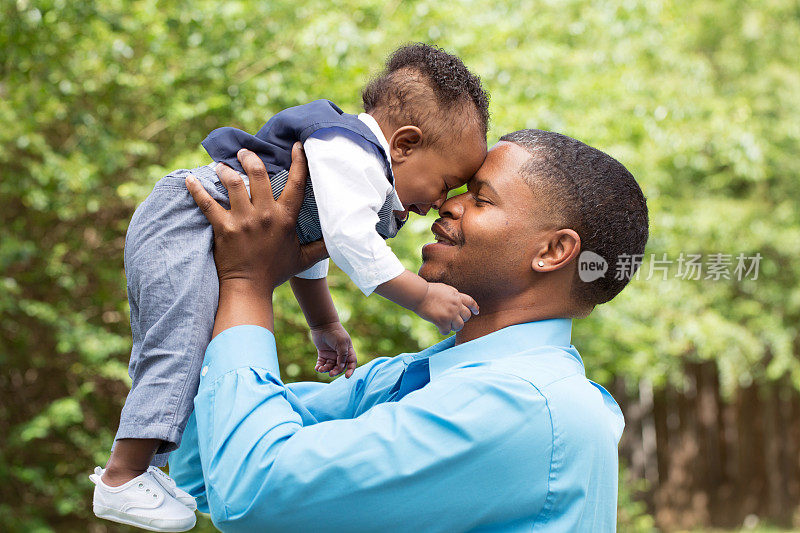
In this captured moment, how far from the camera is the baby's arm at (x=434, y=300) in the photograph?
191cm

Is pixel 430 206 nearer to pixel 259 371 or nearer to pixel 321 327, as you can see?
pixel 321 327

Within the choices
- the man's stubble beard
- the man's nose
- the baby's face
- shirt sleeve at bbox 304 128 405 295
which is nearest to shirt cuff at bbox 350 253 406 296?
shirt sleeve at bbox 304 128 405 295

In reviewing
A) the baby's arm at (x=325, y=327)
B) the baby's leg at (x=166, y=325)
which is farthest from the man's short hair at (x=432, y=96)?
the baby's leg at (x=166, y=325)

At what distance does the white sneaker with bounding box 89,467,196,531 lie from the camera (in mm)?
1775

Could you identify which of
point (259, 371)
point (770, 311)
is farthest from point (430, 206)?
point (770, 311)

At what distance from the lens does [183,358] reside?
1.75 meters

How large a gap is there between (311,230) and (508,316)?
1.67 feet

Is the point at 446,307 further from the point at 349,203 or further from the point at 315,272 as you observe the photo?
the point at 315,272

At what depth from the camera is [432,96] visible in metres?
2.21

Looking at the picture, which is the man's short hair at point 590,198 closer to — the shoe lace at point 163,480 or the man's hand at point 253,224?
the man's hand at point 253,224

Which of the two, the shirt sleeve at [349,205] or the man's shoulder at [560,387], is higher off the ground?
the shirt sleeve at [349,205]

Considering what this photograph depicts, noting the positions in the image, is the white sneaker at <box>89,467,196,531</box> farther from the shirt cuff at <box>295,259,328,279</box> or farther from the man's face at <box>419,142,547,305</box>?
the man's face at <box>419,142,547,305</box>

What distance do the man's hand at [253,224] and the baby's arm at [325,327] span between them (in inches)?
16.6

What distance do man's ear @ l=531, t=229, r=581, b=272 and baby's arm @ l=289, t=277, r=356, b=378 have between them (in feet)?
1.97
